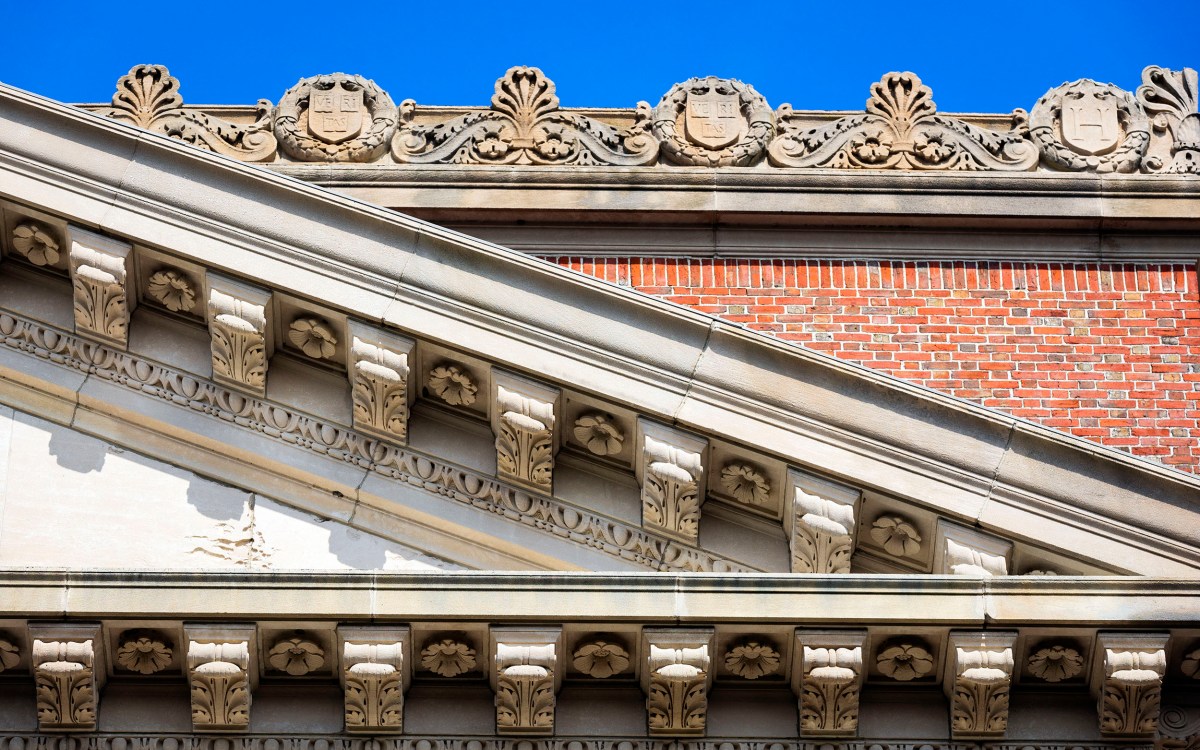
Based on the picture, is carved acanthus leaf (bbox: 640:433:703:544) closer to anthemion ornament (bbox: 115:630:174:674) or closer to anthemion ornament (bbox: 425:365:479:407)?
anthemion ornament (bbox: 425:365:479:407)

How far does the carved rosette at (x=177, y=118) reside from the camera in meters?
13.8

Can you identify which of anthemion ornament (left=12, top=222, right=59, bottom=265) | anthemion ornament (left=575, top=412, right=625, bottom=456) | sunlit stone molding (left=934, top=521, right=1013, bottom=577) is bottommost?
sunlit stone molding (left=934, top=521, right=1013, bottom=577)

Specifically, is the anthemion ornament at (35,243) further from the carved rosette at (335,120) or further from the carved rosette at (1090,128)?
the carved rosette at (1090,128)

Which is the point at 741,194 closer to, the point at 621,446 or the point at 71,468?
the point at 621,446

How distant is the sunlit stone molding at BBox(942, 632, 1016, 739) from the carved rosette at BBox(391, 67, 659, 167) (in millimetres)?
4296

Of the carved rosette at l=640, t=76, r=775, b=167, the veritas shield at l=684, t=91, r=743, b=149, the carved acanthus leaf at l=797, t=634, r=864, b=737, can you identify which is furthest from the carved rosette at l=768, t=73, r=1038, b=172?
the carved acanthus leaf at l=797, t=634, r=864, b=737

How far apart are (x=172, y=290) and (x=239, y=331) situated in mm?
554

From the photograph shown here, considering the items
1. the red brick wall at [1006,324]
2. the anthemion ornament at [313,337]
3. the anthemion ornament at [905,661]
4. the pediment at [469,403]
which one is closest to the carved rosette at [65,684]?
the pediment at [469,403]

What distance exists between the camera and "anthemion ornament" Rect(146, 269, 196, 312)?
11734 mm

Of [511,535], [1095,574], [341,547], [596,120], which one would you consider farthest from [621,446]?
[596,120]

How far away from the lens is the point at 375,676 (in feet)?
34.4

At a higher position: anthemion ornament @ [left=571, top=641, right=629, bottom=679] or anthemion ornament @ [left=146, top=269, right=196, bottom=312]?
anthemion ornament @ [left=146, top=269, right=196, bottom=312]

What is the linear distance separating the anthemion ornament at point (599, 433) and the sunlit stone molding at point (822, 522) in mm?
864

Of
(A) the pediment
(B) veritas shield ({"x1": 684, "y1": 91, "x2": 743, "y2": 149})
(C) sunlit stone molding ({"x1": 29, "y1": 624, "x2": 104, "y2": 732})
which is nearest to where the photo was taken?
(C) sunlit stone molding ({"x1": 29, "y1": 624, "x2": 104, "y2": 732})
